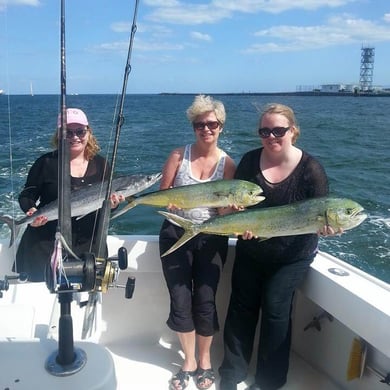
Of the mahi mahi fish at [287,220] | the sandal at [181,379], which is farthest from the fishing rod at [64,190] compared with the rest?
the sandal at [181,379]

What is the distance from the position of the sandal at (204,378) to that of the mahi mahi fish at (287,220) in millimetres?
874

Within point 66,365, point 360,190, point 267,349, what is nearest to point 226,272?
point 267,349

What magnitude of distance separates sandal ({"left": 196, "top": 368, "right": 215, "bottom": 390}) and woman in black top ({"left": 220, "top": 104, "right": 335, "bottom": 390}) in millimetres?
74

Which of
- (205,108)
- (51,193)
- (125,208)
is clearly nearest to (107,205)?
(125,208)

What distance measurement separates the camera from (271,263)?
8.70ft

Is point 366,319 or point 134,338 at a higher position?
point 366,319

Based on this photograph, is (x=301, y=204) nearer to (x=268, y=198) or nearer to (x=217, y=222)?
(x=268, y=198)

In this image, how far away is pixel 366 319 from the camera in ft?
7.75

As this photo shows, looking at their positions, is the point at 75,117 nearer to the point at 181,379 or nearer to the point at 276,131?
the point at 276,131

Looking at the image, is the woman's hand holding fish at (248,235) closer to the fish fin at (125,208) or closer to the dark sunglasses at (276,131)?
the dark sunglasses at (276,131)

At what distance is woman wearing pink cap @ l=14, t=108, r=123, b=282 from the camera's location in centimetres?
288

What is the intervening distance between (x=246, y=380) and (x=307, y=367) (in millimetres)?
454

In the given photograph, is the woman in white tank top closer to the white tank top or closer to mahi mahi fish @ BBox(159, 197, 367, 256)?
the white tank top

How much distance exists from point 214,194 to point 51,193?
109cm
